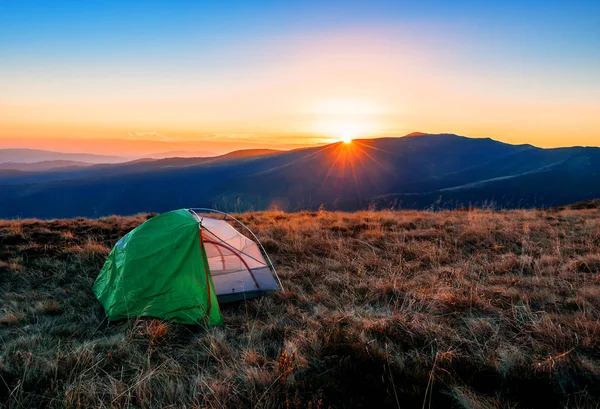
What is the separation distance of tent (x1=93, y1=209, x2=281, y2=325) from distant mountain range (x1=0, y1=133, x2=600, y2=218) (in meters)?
111

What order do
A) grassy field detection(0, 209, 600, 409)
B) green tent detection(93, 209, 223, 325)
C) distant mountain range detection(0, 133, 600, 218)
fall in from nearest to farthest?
grassy field detection(0, 209, 600, 409) < green tent detection(93, 209, 223, 325) < distant mountain range detection(0, 133, 600, 218)

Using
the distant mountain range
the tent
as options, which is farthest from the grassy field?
the distant mountain range

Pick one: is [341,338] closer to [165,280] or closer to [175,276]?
[175,276]

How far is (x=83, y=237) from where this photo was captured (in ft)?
32.3

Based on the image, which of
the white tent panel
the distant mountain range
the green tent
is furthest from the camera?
the distant mountain range

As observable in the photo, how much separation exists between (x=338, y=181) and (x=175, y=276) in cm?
14603

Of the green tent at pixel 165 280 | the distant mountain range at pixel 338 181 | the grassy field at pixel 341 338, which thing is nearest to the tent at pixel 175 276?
the green tent at pixel 165 280

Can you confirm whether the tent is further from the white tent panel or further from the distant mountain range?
the distant mountain range

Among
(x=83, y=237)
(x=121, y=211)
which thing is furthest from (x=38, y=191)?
(x=83, y=237)

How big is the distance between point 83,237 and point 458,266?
10833 mm

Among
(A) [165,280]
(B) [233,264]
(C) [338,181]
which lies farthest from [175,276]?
(C) [338,181]

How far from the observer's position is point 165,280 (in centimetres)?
532

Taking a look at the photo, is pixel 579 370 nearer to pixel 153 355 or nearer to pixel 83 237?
pixel 153 355

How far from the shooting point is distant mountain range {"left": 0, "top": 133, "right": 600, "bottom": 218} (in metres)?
124
